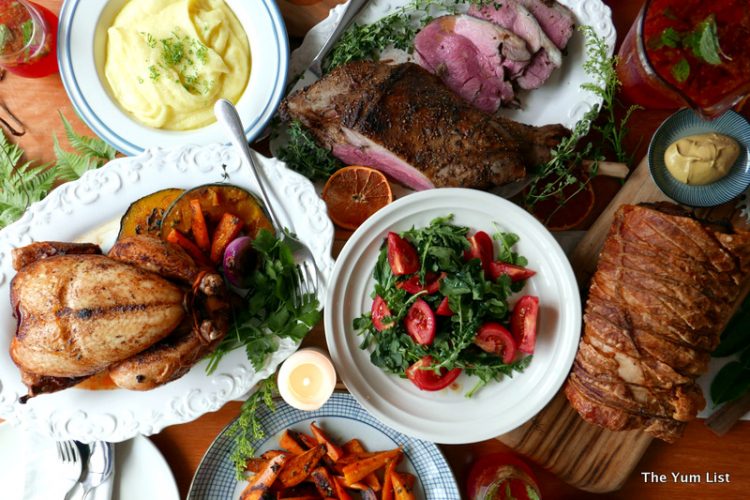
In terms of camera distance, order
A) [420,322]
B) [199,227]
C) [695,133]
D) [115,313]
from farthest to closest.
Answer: [695,133]
[199,227]
[420,322]
[115,313]

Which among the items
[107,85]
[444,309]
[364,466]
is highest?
[107,85]

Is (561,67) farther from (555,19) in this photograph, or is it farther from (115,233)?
(115,233)

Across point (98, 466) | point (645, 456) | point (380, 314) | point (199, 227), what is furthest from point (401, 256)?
point (98, 466)

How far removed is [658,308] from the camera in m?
2.23

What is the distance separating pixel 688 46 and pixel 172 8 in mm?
2355

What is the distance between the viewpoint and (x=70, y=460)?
2646 mm

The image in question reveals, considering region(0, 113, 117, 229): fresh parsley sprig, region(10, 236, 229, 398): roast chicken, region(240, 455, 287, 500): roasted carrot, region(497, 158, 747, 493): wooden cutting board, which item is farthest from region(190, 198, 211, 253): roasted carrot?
region(497, 158, 747, 493): wooden cutting board

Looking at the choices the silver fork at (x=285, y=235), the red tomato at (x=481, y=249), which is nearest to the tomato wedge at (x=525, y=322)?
the red tomato at (x=481, y=249)

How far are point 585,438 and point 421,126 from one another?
165 centimetres

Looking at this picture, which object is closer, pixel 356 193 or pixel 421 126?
pixel 421 126

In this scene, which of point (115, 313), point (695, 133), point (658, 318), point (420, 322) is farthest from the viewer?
point (695, 133)

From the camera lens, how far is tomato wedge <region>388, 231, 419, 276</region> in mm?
2287

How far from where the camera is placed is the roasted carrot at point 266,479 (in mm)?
2596

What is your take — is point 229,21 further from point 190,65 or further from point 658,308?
point 658,308
